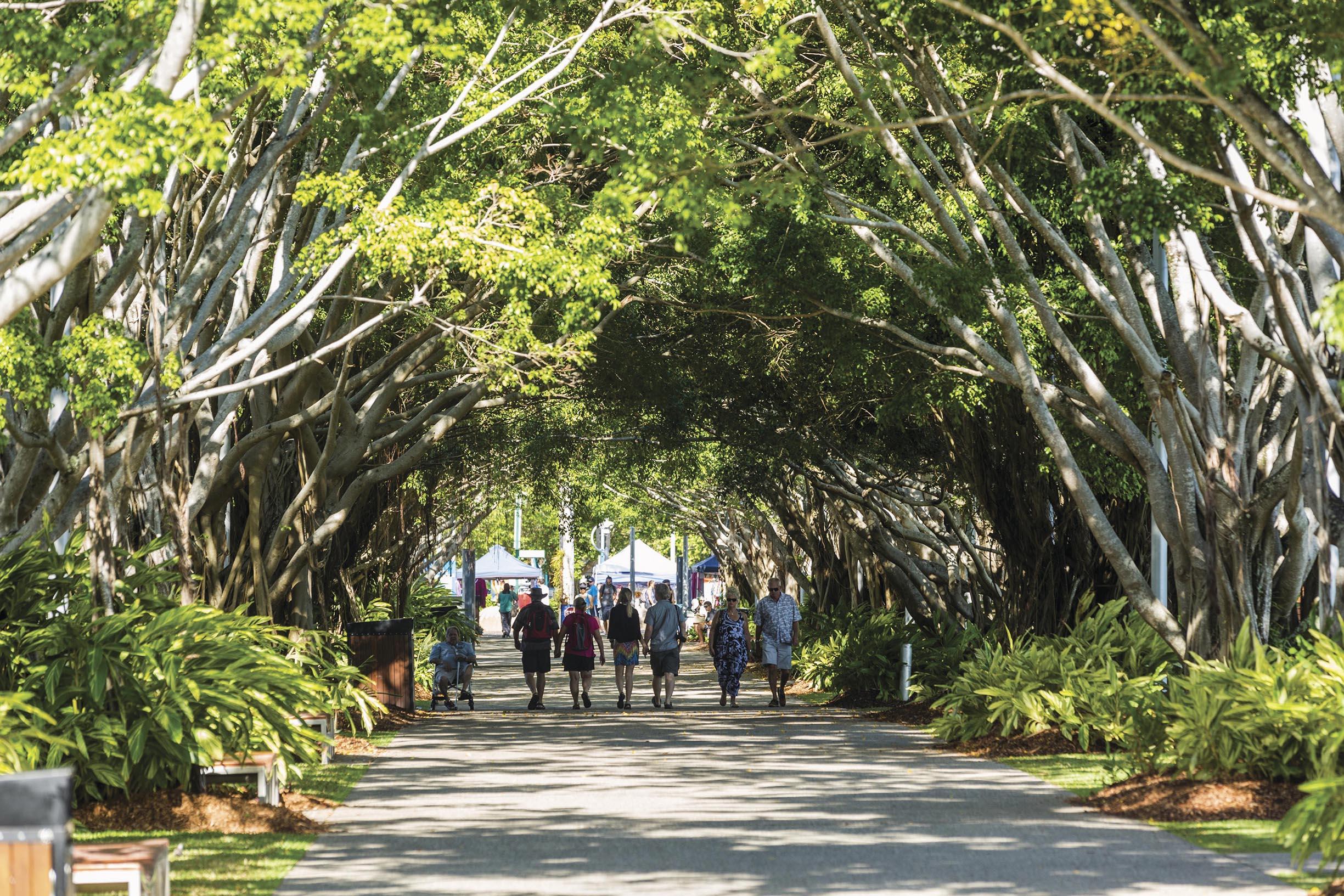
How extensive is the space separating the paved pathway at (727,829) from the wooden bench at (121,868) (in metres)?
1.05

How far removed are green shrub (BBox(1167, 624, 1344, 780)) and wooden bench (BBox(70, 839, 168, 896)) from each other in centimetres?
681

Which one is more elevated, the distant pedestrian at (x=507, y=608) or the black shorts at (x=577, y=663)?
the distant pedestrian at (x=507, y=608)

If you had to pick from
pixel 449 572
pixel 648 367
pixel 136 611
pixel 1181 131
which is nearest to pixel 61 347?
pixel 136 611

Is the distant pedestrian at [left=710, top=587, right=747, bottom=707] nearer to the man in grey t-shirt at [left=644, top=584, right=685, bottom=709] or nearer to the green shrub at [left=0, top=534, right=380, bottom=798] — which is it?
the man in grey t-shirt at [left=644, top=584, right=685, bottom=709]

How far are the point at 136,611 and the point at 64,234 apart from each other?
3.54 metres

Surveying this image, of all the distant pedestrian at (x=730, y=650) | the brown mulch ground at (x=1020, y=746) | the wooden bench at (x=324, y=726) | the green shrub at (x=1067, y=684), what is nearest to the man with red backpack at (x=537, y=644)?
the distant pedestrian at (x=730, y=650)

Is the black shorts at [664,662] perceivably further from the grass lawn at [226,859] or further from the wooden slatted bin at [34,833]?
the wooden slatted bin at [34,833]

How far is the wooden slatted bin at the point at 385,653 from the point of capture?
21.4m

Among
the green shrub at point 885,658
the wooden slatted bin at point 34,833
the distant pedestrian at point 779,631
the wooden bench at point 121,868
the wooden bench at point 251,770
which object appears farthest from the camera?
the distant pedestrian at point 779,631

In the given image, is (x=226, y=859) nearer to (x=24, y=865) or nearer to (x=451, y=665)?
(x=24, y=865)

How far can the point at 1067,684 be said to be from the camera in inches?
654

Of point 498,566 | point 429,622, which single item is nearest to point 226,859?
point 429,622

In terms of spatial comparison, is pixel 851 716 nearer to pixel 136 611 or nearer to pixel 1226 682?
pixel 1226 682

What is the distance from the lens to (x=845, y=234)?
1766cm
